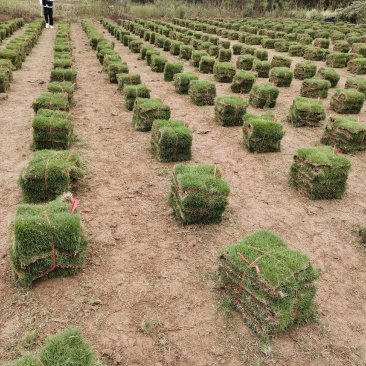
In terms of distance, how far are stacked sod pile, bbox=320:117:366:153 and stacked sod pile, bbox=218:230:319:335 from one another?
566 centimetres

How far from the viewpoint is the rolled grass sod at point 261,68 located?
16.3 metres

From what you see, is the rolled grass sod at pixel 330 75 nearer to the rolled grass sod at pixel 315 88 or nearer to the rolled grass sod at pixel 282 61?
the rolled grass sod at pixel 315 88

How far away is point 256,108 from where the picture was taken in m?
12.7

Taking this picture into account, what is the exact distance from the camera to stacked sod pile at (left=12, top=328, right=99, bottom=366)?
10.8ft

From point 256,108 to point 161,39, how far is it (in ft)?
42.9

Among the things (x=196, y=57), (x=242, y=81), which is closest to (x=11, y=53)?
(x=196, y=57)

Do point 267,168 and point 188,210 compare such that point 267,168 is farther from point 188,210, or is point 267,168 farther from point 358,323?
point 358,323

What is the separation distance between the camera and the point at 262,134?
9109mm

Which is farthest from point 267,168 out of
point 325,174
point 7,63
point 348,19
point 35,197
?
point 348,19

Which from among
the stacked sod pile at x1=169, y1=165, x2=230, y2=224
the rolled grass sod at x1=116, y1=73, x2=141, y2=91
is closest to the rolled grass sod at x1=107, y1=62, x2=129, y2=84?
the rolled grass sod at x1=116, y1=73, x2=141, y2=91

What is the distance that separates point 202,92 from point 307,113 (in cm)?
374

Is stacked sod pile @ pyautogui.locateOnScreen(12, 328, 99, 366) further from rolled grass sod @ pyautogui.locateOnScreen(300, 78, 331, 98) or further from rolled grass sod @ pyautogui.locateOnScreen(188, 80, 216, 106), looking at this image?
rolled grass sod @ pyautogui.locateOnScreen(300, 78, 331, 98)

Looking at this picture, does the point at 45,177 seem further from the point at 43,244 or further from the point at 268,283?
the point at 268,283

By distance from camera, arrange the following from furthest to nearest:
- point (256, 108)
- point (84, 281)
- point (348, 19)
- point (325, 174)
A: point (348, 19) < point (256, 108) < point (325, 174) < point (84, 281)
